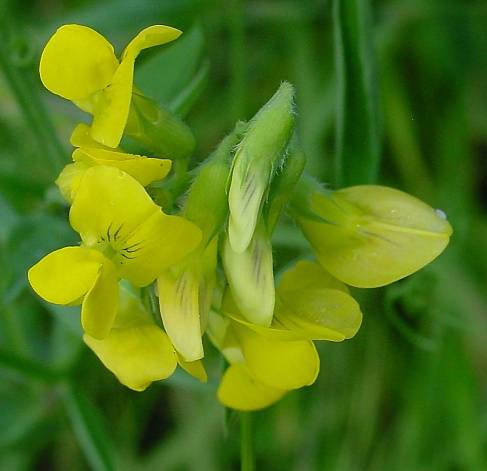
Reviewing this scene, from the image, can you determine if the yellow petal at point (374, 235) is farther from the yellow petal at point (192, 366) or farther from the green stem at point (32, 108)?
the green stem at point (32, 108)

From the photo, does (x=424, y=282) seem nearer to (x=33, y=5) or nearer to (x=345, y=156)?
(x=345, y=156)

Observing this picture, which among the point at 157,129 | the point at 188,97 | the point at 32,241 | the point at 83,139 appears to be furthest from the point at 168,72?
the point at 83,139

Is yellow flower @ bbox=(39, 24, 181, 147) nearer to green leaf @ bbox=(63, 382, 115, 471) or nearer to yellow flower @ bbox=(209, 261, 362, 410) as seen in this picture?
yellow flower @ bbox=(209, 261, 362, 410)

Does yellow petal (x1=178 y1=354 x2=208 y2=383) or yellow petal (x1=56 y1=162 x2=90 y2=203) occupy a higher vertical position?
yellow petal (x1=56 y1=162 x2=90 y2=203)

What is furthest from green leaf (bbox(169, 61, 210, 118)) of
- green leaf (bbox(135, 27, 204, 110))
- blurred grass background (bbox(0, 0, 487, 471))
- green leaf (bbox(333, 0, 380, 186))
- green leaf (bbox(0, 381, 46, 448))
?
green leaf (bbox(0, 381, 46, 448))

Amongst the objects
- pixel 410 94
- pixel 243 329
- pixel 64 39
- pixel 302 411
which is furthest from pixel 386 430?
pixel 64 39

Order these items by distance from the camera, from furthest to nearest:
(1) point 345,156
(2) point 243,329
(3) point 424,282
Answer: (3) point 424,282 < (1) point 345,156 < (2) point 243,329

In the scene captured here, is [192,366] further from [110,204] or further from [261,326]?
[110,204]
